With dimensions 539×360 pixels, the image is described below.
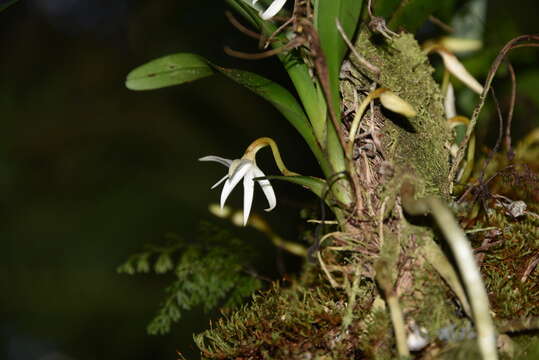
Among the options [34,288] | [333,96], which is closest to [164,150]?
[34,288]

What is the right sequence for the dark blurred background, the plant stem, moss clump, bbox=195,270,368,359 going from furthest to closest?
the dark blurred background → moss clump, bbox=195,270,368,359 → the plant stem

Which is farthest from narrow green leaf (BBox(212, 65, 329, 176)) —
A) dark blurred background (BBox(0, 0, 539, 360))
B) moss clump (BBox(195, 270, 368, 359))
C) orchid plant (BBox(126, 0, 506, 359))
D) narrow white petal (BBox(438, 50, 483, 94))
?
dark blurred background (BBox(0, 0, 539, 360))

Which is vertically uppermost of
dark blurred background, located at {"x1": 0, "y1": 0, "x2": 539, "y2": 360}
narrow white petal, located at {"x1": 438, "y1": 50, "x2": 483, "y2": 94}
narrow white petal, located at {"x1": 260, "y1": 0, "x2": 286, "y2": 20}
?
narrow white petal, located at {"x1": 260, "y1": 0, "x2": 286, "y2": 20}

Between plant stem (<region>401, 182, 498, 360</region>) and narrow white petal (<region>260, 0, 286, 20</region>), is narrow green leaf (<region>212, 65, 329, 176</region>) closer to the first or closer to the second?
narrow white petal (<region>260, 0, 286, 20</region>)

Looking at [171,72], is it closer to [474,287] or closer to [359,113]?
[359,113]

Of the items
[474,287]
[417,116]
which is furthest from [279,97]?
[474,287]

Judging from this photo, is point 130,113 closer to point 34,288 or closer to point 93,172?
point 93,172

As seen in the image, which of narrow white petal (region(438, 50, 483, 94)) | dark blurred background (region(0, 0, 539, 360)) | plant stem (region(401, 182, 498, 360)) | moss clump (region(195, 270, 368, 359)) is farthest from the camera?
dark blurred background (region(0, 0, 539, 360))

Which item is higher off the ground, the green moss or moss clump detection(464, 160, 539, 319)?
the green moss
